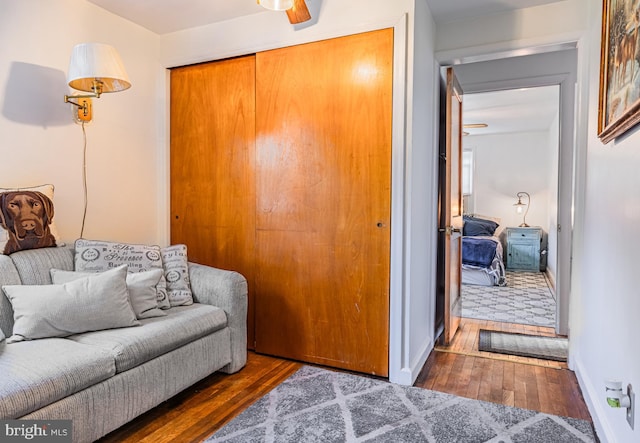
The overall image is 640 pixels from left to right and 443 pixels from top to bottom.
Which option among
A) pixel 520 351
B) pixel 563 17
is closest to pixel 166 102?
pixel 563 17

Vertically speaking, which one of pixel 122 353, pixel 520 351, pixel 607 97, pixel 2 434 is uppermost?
pixel 607 97

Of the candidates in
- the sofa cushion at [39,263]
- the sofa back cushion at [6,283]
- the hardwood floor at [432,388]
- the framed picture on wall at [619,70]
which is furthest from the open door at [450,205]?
the sofa back cushion at [6,283]

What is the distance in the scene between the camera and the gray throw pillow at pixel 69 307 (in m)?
1.84

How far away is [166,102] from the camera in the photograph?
125 inches

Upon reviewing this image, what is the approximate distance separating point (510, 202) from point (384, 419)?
6.27 metres

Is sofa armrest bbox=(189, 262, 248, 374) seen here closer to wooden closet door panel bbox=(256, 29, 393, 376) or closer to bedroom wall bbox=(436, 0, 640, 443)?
wooden closet door panel bbox=(256, 29, 393, 376)

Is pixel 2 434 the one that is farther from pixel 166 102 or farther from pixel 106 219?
pixel 166 102

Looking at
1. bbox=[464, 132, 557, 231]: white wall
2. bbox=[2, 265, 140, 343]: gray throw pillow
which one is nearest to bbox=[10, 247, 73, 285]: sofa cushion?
bbox=[2, 265, 140, 343]: gray throw pillow

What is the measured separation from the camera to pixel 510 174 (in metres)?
7.35

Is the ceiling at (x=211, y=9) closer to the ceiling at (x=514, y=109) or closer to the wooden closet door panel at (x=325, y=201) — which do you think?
the wooden closet door panel at (x=325, y=201)

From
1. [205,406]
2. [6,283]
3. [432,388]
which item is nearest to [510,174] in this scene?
[432,388]

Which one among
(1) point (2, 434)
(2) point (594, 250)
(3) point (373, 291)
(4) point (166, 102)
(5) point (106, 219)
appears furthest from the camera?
(4) point (166, 102)

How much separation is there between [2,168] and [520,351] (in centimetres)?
351

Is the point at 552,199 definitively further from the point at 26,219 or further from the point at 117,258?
the point at 26,219
